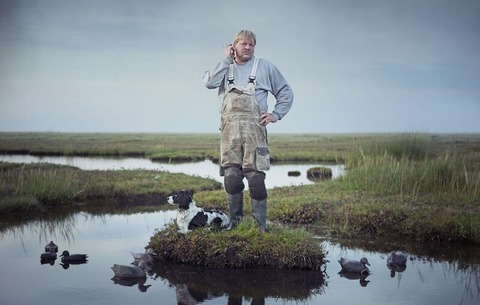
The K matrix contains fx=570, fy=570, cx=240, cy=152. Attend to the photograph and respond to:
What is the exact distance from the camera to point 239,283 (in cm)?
738

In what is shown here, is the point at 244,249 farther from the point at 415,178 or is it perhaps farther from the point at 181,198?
the point at 415,178

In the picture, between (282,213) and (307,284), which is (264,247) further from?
(282,213)

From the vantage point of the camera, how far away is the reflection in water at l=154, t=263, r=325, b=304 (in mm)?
6863

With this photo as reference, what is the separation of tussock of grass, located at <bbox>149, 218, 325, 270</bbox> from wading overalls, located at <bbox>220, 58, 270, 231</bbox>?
42cm

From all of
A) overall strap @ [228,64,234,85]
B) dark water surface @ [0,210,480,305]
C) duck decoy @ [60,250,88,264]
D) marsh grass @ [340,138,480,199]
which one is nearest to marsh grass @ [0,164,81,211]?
dark water surface @ [0,210,480,305]

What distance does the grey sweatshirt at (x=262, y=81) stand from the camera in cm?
851

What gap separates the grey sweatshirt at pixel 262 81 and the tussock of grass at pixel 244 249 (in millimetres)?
1823

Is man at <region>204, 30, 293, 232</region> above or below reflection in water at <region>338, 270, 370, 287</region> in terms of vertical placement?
above

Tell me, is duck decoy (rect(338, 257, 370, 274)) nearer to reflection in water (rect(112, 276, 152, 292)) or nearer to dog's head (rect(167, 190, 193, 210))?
dog's head (rect(167, 190, 193, 210))

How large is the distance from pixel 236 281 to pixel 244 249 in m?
0.79

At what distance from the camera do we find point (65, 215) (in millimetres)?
13320

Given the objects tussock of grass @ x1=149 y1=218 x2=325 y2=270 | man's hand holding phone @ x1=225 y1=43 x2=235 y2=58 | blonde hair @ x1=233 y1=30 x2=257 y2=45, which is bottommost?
tussock of grass @ x1=149 y1=218 x2=325 y2=270

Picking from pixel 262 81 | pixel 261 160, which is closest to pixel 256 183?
pixel 261 160

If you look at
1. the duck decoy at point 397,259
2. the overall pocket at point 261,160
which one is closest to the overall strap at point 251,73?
the overall pocket at point 261,160
